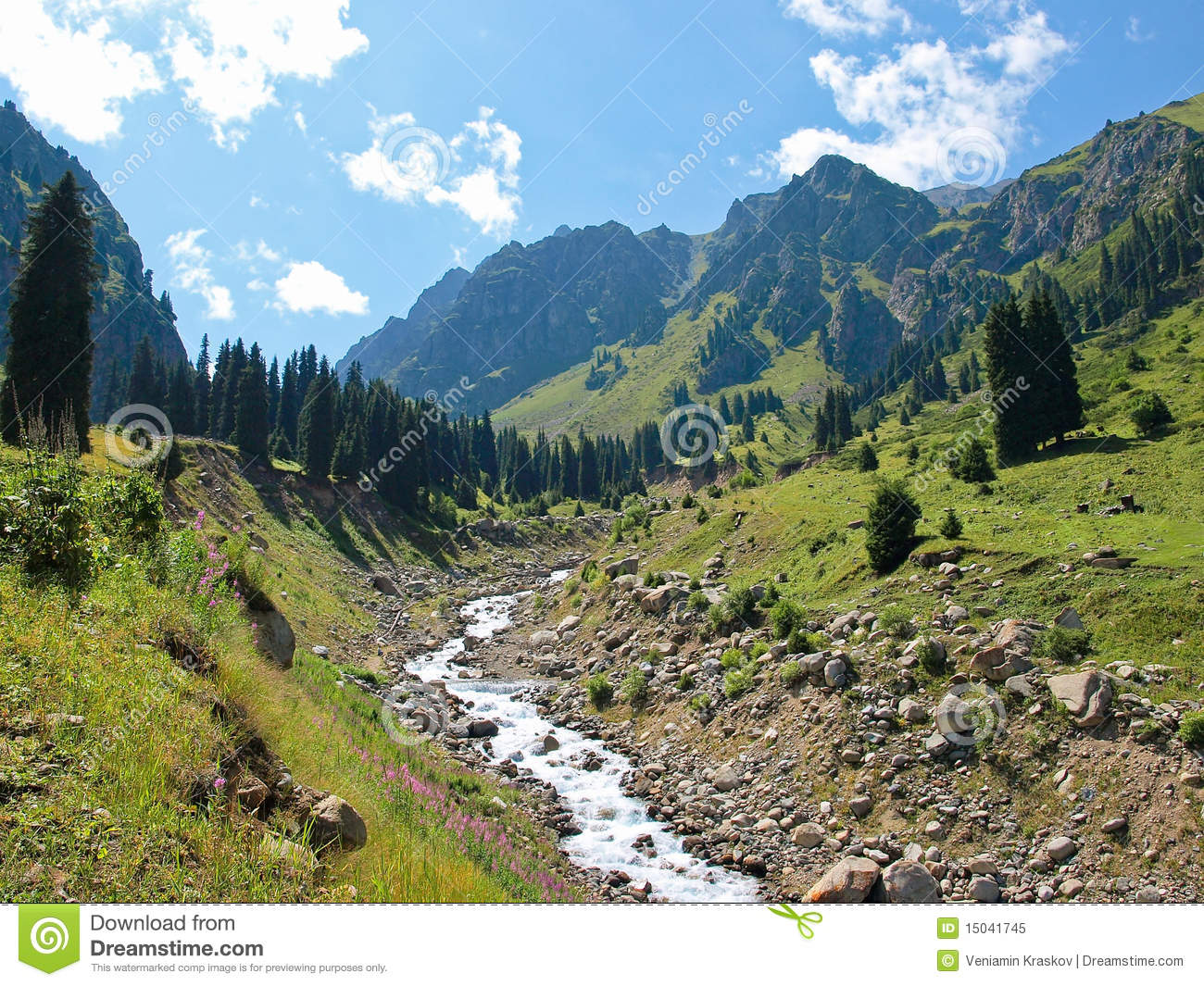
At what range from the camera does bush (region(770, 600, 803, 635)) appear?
18219 millimetres

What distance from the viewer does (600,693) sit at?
2241 cm

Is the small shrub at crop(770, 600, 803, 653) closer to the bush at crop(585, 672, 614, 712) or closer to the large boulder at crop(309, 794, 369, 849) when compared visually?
the bush at crop(585, 672, 614, 712)

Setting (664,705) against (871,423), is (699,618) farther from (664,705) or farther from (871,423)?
(871,423)

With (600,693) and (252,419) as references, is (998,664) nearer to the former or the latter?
(600,693)

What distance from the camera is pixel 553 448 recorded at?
144375 mm

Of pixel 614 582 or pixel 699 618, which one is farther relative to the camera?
pixel 614 582

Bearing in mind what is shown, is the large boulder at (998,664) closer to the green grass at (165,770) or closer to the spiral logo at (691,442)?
the green grass at (165,770)

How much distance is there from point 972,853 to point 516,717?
15.7m

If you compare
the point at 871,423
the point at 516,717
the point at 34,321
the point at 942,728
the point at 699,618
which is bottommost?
the point at 516,717

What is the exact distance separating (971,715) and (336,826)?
39.4ft

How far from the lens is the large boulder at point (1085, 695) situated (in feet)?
34.8

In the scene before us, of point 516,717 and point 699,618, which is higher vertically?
point 699,618

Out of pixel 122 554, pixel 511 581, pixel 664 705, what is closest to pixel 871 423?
pixel 511 581

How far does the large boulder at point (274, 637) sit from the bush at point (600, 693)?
11853 millimetres
